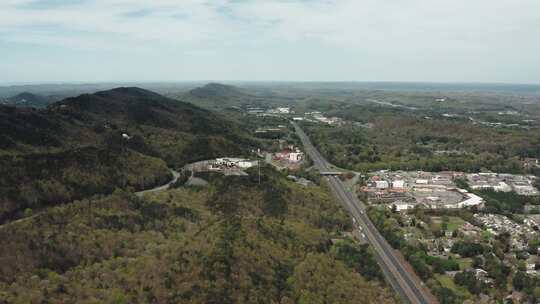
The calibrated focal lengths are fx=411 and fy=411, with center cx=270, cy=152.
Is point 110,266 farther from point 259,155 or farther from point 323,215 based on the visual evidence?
point 259,155

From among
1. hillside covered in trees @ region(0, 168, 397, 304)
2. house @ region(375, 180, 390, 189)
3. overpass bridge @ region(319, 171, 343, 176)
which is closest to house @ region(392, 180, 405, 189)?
house @ region(375, 180, 390, 189)

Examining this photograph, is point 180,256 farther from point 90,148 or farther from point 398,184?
point 398,184

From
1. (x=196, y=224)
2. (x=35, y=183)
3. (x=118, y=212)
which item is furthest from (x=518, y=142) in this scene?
(x=35, y=183)

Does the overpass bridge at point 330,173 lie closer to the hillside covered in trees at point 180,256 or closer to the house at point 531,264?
the hillside covered in trees at point 180,256

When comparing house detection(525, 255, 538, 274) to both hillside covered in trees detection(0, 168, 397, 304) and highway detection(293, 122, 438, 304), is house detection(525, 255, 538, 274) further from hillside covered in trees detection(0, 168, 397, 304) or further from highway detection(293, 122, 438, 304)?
hillside covered in trees detection(0, 168, 397, 304)

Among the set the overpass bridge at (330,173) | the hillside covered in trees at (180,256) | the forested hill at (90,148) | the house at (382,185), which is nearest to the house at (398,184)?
the house at (382,185)

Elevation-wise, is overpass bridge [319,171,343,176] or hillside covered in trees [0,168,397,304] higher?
hillside covered in trees [0,168,397,304]
